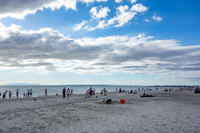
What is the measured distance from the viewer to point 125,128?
959 centimetres

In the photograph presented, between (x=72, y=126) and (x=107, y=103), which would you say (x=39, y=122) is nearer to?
(x=72, y=126)

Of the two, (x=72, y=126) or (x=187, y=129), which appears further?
(x=72, y=126)

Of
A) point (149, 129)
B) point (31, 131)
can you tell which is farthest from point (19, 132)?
point (149, 129)

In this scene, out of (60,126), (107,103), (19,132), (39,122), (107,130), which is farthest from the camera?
(107,103)

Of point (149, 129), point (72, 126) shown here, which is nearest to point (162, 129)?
point (149, 129)

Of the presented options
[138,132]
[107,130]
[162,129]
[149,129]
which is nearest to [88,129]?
[107,130]

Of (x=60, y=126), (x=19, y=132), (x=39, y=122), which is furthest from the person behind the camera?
(x=39, y=122)

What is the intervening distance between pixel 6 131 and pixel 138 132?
677 cm

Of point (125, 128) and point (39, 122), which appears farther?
point (39, 122)

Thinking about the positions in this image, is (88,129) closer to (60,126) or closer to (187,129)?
(60,126)

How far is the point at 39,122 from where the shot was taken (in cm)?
1079

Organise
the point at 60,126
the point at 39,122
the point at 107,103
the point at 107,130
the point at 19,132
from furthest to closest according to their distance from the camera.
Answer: the point at 107,103, the point at 39,122, the point at 60,126, the point at 107,130, the point at 19,132

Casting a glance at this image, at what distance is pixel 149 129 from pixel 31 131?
6298 millimetres

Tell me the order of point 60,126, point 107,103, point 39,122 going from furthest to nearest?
point 107,103 < point 39,122 < point 60,126
